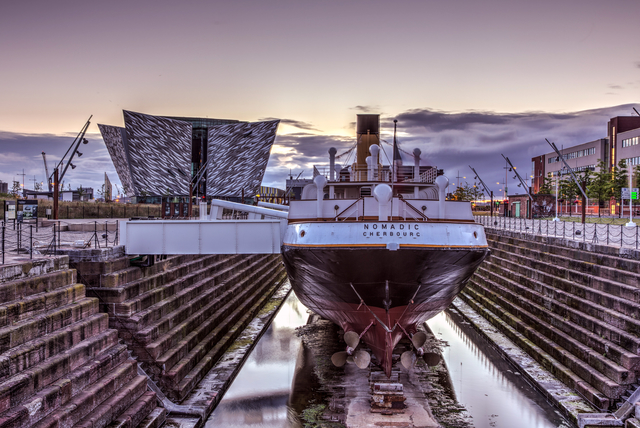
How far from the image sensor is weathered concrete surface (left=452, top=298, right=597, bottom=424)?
12.2 meters

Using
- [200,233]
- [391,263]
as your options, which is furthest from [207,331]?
[391,263]

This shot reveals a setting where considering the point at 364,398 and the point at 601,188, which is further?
the point at 601,188

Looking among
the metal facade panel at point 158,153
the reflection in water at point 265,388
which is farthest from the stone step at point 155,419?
the metal facade panel at point 158,153

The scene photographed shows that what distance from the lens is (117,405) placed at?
31.6 feet

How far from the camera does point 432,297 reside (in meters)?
14.5

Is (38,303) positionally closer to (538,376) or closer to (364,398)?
(364,398)

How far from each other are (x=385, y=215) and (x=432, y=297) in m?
3.51

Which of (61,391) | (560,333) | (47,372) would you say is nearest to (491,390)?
(560,333)

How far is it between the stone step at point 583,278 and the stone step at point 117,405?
45.8 feet

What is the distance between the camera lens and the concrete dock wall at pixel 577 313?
11.9 m

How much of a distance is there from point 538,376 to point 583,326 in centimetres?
227

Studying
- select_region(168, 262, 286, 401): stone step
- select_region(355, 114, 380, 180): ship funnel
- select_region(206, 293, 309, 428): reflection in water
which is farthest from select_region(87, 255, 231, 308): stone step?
select_region(355, 114, 380, 180): ship funnel

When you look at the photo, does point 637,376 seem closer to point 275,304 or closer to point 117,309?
point 117,309

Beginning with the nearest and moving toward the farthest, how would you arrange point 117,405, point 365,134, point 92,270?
point 117,405 → point 92,270 → point 365,134
